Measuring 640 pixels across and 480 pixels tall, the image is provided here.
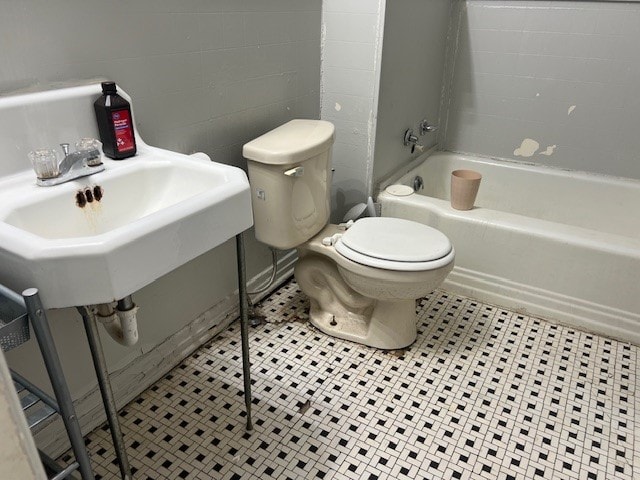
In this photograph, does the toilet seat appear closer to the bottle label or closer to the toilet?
the toilet

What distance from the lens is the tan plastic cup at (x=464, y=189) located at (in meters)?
2.10

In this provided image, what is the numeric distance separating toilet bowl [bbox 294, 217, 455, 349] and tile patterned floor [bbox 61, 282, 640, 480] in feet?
0.24

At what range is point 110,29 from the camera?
4.18ft

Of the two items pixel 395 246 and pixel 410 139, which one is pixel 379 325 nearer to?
pixel 395 246

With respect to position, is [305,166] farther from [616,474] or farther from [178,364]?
[616,474]

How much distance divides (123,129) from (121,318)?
19.1 inches


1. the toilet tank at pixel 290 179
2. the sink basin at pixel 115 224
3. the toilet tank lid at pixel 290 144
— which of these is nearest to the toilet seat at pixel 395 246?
the toilet tank at pixel 290 179

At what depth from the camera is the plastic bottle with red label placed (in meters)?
1.25

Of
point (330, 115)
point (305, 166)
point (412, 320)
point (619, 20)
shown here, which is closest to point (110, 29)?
point (305, 166)

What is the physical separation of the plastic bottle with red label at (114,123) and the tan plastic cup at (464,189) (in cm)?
137

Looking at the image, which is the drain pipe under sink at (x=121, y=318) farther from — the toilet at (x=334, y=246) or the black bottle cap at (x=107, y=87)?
the toilet at (x=334, y=246)

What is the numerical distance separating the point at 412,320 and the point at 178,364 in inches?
35.0

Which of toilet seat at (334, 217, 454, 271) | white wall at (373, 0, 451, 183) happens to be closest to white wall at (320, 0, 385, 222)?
white wall at (373, 0, 451, 183)

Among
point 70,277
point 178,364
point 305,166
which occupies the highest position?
point 70,277
